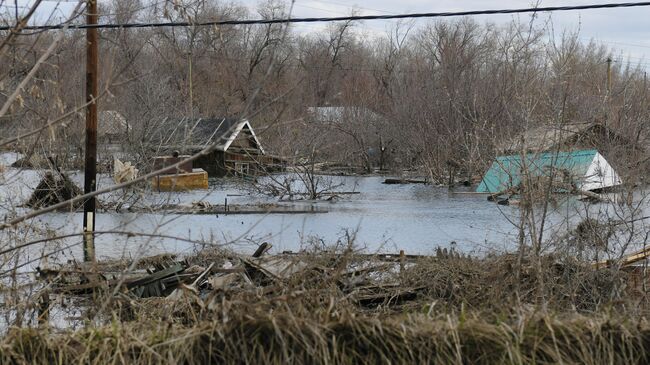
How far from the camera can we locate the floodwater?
17.0m

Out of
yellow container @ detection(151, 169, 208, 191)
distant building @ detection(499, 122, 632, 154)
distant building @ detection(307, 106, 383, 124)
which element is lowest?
yellow container @ detection(151, 169, 208, 191)

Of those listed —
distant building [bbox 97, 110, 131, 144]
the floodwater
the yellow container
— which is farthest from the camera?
distant building [bbox 97, 110, 131, 144]

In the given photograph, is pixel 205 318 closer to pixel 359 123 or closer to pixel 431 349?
pixel 431 349

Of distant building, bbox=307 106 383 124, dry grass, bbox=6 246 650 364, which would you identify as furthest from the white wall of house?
distant building, bbox=307 106 383 124

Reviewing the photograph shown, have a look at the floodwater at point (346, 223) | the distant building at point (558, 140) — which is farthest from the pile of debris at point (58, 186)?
the distant building at point (558, 140)

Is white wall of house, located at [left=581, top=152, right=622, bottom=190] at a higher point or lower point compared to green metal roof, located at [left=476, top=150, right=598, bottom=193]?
lower

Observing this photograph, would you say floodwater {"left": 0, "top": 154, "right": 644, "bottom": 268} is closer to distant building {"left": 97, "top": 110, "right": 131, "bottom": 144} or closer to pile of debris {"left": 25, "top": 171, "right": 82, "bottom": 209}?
pile of debris {"left": 25, "top": 171, "right": 82, "bottom": 209}

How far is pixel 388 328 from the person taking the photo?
3967mm

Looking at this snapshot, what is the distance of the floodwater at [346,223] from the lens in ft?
55.8

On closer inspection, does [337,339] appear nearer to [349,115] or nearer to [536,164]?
[536,164]

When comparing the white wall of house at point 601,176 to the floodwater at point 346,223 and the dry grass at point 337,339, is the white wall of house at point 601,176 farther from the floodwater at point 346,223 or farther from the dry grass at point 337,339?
the dry grass at point 337,339

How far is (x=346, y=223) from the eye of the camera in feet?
91.2

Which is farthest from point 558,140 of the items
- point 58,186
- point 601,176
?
point 58,186

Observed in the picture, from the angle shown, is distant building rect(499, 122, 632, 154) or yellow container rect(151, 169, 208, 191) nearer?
distant building rect(499, 122, 632, 154)
